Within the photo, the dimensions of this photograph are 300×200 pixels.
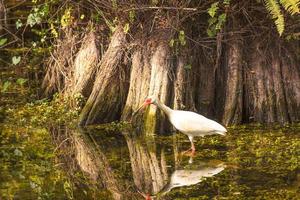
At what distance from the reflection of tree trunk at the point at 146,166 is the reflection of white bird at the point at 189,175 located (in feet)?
0.37

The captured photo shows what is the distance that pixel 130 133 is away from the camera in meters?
12.2

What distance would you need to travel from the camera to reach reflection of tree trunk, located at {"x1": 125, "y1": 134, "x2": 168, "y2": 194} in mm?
9312

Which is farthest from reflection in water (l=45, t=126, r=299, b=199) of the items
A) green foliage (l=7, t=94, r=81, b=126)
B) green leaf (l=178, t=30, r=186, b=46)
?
green leaf (l=178, t=30, r=186, b=46)

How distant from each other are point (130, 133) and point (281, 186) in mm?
3794

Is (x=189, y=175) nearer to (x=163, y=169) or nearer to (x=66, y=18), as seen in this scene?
(x=163, y=169)

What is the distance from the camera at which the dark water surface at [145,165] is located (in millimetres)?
8945

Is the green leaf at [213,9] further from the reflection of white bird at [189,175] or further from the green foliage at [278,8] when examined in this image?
the reflection of white bird at [189,175]

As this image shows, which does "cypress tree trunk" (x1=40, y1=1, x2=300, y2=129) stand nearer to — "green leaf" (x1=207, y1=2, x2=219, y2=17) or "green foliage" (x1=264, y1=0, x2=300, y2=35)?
"green leaf" (x1=207, y1=2, x2=219, y2=17)

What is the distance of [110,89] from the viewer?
12.8m

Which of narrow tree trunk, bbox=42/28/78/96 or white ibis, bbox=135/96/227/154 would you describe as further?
narrow tree trunk, bbox=42/28/78/96

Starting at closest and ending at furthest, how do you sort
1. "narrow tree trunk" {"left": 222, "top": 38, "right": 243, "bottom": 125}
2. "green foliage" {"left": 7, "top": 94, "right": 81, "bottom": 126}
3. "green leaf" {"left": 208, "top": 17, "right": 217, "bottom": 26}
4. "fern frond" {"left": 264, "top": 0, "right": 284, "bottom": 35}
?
"fern frond" {"left": 264, "top": 0, "right": 284, "bottom": 35}, "green leaf" {"left": 208, "top": 17, "right": 217, "bottom": 26}, "narrow tree trunk" {"left": 222, "top": 38, "right": 243, "bottom": 125}, "green foliage" {"left": 7, "top": 94, "right": 81, "bottom": 126}

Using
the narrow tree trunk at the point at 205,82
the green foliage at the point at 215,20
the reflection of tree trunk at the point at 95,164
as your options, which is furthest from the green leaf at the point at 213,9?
the reflection of tree trunk at the point at 95,164

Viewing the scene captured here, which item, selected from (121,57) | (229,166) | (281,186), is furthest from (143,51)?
(281,186)

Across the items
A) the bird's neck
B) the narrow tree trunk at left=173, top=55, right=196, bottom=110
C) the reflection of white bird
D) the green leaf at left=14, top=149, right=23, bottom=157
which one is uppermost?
A: the narrow tree trunk at left=173, top=55, right=196, bottom=110
